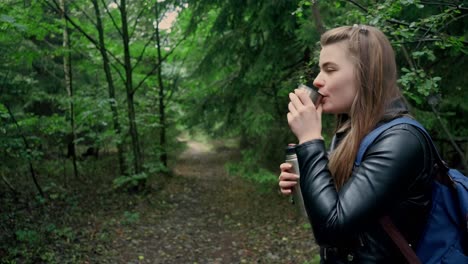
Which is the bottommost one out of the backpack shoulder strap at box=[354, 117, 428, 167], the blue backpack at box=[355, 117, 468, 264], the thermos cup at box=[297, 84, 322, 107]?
the blue backpack at box=[355, 117, 468, 264]

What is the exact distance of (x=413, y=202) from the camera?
4.08 ft

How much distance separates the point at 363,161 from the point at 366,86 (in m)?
0.31

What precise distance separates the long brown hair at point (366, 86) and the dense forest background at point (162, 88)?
1.62m

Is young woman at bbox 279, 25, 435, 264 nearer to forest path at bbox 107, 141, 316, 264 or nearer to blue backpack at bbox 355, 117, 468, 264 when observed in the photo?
blue backpack at bbox 355, 117, 468, 264

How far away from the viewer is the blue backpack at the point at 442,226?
1.22 meters

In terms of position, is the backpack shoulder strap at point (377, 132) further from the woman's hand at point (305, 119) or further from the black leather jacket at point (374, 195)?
the woman's hand at point (305, 119)

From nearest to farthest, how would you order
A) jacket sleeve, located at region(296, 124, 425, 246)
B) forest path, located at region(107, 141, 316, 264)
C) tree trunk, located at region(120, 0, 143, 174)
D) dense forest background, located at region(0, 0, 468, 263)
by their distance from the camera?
jacket sleeve, located at region(296, 124, 425, 246) < dense forest background, located at region(0, 0, 468, 263) < forest path, located at region(107, 141, 316, 264) < tree trunk, located at region(120, 0, 143, 174)

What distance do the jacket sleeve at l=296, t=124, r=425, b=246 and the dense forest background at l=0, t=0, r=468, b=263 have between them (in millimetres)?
1862

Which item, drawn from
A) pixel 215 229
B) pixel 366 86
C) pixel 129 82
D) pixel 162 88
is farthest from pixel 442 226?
pixel 162 88

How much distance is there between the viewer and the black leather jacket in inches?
45.4

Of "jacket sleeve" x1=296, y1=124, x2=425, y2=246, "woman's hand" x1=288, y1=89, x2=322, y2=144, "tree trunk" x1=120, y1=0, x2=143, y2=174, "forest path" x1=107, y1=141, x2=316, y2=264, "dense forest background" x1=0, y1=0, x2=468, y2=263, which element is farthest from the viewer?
"tree trunk" x1=120, y1=0, x2=143, y2=174

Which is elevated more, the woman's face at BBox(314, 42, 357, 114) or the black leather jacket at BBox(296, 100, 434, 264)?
the woman's face at BBox(314, 42, 357, 114)

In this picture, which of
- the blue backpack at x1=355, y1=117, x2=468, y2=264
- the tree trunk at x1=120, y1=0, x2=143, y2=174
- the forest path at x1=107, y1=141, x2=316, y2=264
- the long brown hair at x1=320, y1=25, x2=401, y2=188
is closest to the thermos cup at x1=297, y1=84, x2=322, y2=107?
the long brown hair at x1=320, y1=25, x2=401, y2=188

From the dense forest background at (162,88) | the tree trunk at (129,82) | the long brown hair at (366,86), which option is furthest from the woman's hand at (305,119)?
the tree trunk at (129,82)
